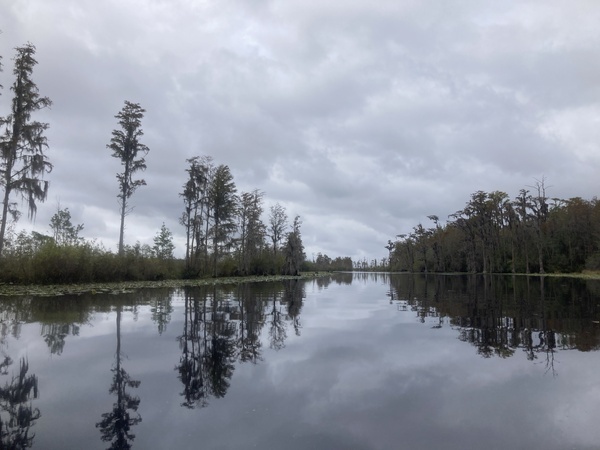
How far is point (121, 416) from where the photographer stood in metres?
5.16

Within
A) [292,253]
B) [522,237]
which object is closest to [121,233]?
[292,253]

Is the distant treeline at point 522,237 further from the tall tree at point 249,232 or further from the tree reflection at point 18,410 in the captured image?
the tree reflection at point 18,410

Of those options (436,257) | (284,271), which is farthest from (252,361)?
(436,257)

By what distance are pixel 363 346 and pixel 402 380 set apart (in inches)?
106

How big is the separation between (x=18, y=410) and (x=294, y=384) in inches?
150

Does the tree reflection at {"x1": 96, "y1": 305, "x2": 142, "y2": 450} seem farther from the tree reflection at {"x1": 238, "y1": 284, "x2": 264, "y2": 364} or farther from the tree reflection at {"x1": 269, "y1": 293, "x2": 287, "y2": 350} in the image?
the tree reflection at {"x1": 269, "y1": 293, "x2": 287, "y2": 350}

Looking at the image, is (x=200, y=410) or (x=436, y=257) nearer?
(x=200, y=410)

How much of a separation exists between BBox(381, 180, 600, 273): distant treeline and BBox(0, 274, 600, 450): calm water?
57111 millimetres

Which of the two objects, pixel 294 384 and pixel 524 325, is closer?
→ pixel 294 384

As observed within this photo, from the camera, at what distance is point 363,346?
31.4 feet

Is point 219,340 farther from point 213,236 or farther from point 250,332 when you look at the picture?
point 213,236

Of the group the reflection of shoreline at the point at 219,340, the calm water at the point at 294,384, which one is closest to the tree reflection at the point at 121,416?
the calm water at the point at 294,384

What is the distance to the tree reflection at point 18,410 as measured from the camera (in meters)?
4.43

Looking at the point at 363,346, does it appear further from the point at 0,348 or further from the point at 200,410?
the point at 0,348
